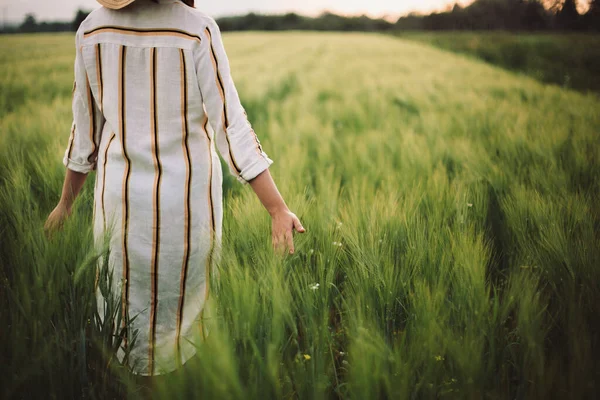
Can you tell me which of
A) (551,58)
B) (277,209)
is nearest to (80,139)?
(277,209)

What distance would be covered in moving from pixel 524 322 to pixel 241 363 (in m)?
0.53

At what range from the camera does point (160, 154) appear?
0.79 meters

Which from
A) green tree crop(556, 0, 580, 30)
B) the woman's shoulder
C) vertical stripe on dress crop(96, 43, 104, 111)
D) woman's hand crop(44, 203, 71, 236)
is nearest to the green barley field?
woman's hand crop(44, 203, 71, 236)

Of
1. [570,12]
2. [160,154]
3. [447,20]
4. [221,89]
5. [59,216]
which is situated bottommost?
[59,216]

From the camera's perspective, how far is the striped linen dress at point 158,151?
0.74m

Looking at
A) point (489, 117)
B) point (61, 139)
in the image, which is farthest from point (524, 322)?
point (489, 117)

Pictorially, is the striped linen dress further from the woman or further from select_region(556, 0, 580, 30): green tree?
select_region(556, 0, 580, 30): green tree

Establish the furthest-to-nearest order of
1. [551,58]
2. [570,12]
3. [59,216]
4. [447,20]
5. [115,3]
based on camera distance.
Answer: [447,20] < [551,58] < [570,12] < [59,216] < [115,3]

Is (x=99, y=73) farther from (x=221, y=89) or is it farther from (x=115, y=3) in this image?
(x=221, y=89)

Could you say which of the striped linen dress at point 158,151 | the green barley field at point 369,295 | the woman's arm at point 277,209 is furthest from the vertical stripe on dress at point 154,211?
the woman's arm at point 277,209

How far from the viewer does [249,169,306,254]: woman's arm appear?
77 cm

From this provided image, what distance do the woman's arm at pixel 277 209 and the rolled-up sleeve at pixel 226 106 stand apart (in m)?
0.03

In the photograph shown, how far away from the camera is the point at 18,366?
58 cm

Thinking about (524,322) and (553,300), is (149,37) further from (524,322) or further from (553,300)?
(553,300)
